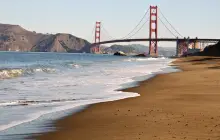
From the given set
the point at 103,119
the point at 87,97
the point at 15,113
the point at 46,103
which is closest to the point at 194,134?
the point at 103,119

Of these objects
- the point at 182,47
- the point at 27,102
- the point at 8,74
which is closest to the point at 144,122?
the point at 27,102

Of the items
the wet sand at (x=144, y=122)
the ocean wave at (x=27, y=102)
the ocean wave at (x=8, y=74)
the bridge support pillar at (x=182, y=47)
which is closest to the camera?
the wet sand at (x=144, y=122)

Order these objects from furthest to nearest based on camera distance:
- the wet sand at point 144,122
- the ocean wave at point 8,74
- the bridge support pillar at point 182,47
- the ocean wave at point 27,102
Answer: the bridge support pillar at point 182,47 < the ocean wave at point 8,74 < the ocean wave at point 27,102 < the wet sand at point 144,122

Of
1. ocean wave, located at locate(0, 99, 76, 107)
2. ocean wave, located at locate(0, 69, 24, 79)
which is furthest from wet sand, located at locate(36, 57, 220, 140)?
ocean wave, located at locate(0, 69, 24, 79)

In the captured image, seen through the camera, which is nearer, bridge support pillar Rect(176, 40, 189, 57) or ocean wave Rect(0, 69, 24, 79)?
ocean wave Rect(0, 69, 24, 79)

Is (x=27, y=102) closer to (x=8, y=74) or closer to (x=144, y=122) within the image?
(x=144, y=122)

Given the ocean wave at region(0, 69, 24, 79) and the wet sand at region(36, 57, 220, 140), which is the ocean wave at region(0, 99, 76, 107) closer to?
the wet sand at region(36, 57, 220, 140)

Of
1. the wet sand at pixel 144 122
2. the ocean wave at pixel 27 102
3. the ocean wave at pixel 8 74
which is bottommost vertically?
the ocean wave at pixel 8 74

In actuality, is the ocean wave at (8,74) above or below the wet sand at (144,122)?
below

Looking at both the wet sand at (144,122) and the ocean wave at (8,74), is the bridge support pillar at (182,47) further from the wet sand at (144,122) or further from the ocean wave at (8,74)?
the wet sand at (144,122)

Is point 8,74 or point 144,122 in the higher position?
point 144,122

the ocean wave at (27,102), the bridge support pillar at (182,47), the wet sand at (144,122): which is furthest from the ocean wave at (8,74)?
the bridge support pillar at (182,47)

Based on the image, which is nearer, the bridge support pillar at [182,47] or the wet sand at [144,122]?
the wet sand at [144,122]

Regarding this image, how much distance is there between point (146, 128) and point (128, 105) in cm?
350
